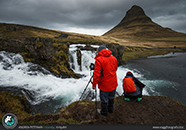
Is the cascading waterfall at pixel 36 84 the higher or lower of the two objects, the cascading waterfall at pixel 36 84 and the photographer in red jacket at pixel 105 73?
the lower

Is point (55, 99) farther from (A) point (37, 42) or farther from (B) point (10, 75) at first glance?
(A) point (37, 42)

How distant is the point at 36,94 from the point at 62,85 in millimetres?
3390

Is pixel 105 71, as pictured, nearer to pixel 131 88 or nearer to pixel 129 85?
pixel 129 85

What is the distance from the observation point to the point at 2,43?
14.6m

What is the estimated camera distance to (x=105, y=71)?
377 centimetres

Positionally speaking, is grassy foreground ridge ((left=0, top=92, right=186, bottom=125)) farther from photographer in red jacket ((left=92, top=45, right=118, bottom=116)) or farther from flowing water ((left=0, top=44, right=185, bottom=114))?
flowing water ((left=0, top=44, right=185, bottom=114))

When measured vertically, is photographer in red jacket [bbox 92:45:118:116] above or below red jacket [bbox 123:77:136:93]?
above

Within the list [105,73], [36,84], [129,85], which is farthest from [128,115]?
[36,84]

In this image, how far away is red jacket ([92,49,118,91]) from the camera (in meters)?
3.62

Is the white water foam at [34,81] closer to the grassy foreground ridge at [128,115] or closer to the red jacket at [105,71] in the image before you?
the grassy foreground ridge at [128,115]

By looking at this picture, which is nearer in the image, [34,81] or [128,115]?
[128,115]

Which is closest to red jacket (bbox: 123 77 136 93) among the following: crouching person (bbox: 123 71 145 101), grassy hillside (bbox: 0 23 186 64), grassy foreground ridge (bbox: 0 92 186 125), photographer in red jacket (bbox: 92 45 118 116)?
crouching person (bbox: 123 71 145 101)

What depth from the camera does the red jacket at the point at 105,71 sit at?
11.9 ft

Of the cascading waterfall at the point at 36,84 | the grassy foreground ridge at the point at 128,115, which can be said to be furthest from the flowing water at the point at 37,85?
the grassy foreground ridge at the point at 128,115
